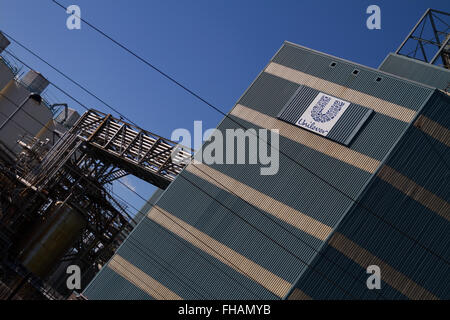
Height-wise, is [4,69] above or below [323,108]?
below

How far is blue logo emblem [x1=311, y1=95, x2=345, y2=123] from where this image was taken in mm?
37812

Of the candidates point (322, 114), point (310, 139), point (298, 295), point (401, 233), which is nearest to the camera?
point (298, 295)

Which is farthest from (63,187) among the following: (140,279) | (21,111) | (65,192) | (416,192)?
(416,192)

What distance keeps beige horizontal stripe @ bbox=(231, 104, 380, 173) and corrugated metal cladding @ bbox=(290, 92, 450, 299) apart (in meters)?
1.47

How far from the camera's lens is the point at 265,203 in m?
35.6

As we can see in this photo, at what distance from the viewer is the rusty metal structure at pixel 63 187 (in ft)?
133

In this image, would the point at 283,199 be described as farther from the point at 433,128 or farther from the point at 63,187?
the point at 63,187

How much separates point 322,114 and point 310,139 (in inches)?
89.7

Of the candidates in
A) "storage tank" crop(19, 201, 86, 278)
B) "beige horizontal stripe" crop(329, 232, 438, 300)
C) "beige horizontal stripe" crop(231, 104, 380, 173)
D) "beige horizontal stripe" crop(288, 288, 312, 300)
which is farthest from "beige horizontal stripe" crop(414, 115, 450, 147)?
"storage tank" crop(19, 201, 86, 278)

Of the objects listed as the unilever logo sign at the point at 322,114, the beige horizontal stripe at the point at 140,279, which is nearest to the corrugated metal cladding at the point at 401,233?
the unilever logo sign at the point at 322,114

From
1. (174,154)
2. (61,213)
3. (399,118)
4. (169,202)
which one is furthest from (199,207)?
(399,118)

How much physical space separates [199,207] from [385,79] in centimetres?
1620

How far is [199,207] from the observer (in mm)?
37625

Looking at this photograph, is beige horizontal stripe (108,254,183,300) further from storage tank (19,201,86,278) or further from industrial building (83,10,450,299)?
storage tank (19,201,86,278)
